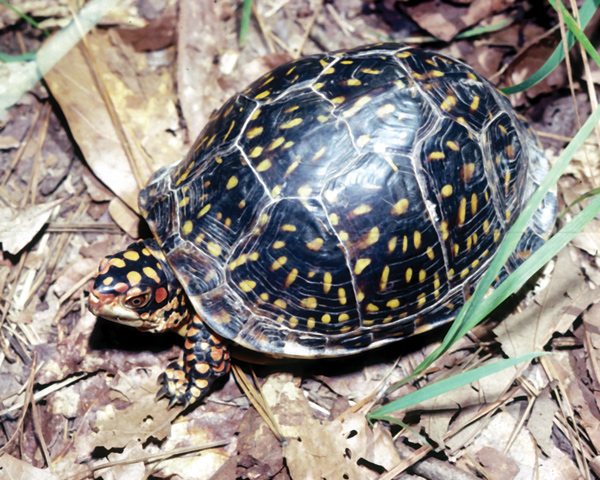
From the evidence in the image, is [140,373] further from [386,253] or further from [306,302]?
[386,253]

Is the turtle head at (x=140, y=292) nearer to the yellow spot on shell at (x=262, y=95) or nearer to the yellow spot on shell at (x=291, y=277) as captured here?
the yellow spot on shell at (x=291, y=277)

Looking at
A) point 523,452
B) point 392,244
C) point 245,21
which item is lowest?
point 523,452

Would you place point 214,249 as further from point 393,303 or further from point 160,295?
point 393,303

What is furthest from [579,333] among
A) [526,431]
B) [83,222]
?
[83,222]

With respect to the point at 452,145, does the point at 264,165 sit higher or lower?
higher

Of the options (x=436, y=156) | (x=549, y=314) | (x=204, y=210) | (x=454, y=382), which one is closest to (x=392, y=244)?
(x=436, y=156)

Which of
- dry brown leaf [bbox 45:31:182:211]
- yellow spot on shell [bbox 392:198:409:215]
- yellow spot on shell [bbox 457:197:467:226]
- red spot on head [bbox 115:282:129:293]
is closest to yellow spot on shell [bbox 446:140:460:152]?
yellow spot on shell [bbox 457:197:467:226]
